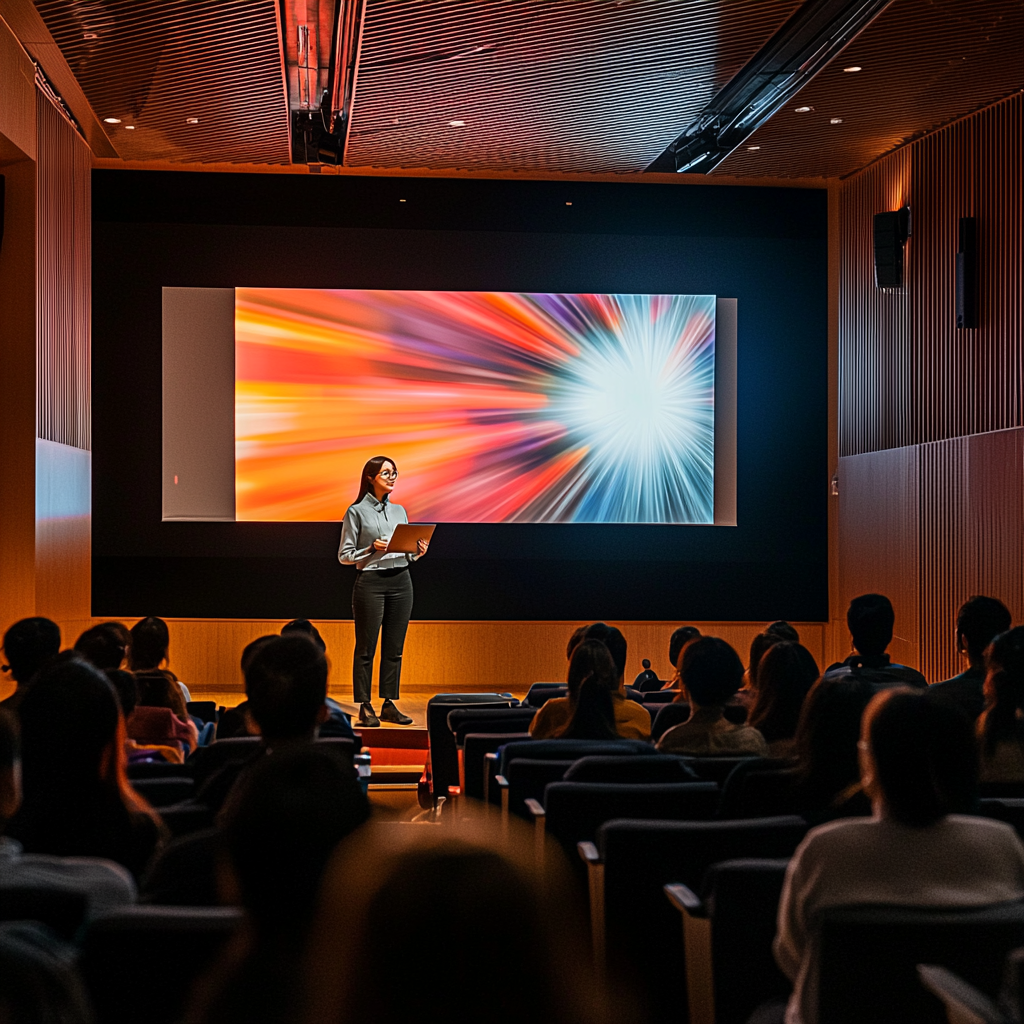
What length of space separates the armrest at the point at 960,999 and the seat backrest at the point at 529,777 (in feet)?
5.69

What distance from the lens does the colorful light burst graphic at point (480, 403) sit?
364 inches

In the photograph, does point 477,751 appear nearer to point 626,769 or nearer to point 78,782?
point 626,769

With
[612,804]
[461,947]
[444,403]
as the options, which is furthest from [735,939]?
[444,403]

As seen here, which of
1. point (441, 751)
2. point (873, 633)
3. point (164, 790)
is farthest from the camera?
point (441, 751)

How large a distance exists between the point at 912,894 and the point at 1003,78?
6498 mm

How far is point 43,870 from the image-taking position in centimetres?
166

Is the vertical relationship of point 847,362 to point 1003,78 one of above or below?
below

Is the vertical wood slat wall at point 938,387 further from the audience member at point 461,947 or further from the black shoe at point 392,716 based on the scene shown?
the audience member at point 461,947

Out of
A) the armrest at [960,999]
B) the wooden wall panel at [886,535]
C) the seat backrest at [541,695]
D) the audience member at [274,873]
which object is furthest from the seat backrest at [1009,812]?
the wooden wall panel at [886,535]

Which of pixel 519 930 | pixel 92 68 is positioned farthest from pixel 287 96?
pixel 519 930

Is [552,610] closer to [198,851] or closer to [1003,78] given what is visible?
[1003,78]

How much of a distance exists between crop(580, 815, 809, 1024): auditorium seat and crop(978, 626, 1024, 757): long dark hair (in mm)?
1055

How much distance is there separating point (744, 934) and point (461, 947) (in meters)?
1.37

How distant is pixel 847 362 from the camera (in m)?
9.41
